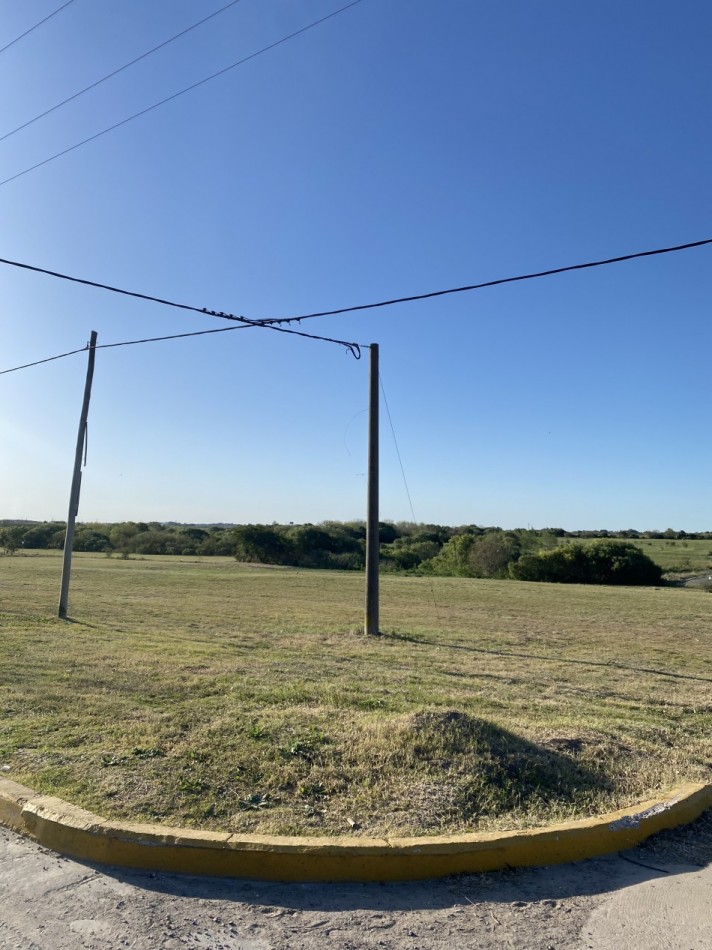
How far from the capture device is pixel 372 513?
14.8 m

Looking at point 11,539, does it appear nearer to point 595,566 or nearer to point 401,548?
point 401,548

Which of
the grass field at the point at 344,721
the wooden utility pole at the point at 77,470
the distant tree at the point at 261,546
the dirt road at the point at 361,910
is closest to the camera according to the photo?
the dirt road at the point at 361,910

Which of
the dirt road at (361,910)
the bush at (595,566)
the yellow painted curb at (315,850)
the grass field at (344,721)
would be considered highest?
the bush at (595,566)

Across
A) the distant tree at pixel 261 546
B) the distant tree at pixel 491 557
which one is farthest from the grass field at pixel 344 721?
the distant tree at pixel 261 546

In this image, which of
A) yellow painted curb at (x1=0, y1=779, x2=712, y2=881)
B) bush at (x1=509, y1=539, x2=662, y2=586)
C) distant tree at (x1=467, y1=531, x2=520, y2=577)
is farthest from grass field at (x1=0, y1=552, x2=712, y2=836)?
distant tree at (x1=467, y1=531, x2=520, y2=577)

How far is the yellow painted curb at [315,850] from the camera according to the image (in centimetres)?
405

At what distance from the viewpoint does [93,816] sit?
4473mm

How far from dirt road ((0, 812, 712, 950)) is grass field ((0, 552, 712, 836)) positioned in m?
0.49

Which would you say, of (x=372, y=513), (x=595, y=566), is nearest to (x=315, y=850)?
(x=372, y=513)

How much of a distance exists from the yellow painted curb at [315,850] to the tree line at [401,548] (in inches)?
1706

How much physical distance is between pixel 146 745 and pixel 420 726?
2.25 m

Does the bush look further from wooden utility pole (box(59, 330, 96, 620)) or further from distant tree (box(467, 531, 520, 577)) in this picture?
wooden utility pole (box(59, 330, 96, 620))

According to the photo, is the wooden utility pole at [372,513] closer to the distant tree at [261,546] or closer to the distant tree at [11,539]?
the distant tree at [261,546]

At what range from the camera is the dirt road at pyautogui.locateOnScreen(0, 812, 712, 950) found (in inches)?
134
